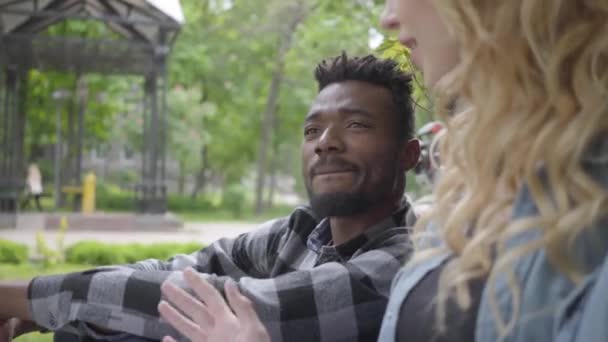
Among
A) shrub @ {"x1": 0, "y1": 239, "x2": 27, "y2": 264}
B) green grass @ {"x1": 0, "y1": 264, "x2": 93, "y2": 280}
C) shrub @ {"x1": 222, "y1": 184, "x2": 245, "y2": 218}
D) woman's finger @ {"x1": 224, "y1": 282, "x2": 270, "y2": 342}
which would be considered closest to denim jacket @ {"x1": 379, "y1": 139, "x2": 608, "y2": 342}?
woman's finger @ {"x1": 224, "y1": 282, "x2": 270, "y2": 342}

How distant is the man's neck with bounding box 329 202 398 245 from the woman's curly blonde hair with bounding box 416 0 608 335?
88 cm

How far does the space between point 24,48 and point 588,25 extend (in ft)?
45.2

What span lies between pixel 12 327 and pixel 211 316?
0.70 m

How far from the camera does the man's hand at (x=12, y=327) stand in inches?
76.1

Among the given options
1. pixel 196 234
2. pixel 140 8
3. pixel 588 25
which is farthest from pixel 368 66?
pixel 196 234

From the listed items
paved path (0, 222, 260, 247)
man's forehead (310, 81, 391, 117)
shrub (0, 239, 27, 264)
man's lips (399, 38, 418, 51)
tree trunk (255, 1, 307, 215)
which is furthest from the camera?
tree trunk (255, 1, 307, 215)

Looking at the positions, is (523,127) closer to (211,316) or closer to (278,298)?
(211,316)

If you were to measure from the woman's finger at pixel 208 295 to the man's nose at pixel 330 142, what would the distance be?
0.56m

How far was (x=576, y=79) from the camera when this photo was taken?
0.98m

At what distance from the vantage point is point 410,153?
6.72 feet

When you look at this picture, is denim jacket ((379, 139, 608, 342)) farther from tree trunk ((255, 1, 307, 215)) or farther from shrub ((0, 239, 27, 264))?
tree trunk ((255, 1, 307, 215))

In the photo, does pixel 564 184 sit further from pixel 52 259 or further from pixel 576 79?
pixel 52 259

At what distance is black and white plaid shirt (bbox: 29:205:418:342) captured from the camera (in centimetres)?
171

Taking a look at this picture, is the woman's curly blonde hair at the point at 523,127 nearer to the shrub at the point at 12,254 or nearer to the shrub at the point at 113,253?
the shrub at the point at 113,253
